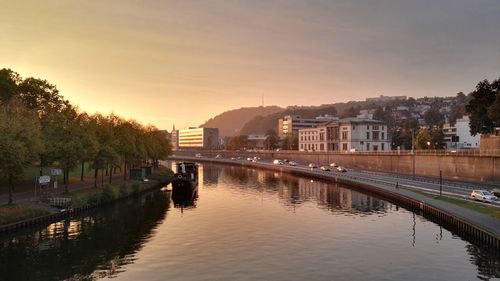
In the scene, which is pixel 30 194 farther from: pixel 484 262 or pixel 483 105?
pixel 483 105

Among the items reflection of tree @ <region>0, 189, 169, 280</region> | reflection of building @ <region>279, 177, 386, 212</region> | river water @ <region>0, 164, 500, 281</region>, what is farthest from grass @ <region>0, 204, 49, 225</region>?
reflection of building @ <region>279, 177, 386, 212</region>

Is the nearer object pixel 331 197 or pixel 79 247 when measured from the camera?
pixel 79 247

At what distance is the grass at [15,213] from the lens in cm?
5703

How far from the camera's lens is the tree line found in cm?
6219

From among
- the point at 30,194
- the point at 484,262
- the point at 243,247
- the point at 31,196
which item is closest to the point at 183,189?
the point at 30,194

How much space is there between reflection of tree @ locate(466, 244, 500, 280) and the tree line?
56.5m

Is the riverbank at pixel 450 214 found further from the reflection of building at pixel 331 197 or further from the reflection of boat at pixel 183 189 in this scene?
the reflection of boat at pixel 183 189

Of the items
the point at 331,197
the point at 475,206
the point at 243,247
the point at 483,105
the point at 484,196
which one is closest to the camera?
the point at 243,247

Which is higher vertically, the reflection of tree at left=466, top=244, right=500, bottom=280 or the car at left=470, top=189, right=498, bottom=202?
the car at left=470, top=189, right=498, bottom=202

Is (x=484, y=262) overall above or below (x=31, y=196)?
below

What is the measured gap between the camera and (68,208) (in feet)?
235

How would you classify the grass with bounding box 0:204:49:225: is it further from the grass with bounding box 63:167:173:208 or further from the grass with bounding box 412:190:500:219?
the grass with bounding box 412:190:500:219

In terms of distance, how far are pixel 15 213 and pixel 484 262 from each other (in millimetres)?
57043

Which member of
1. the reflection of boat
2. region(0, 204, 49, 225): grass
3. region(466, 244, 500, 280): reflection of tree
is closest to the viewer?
region(466, 244, 500, 280): reflection of tree
